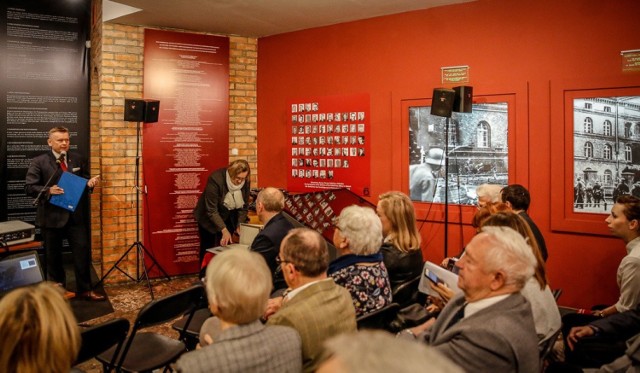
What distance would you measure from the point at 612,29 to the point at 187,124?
15.2 feet

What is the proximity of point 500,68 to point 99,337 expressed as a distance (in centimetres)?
433

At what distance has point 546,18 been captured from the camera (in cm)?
481

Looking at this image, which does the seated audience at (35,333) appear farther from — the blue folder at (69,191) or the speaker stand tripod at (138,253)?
the speaker stand tripod at (138,253)

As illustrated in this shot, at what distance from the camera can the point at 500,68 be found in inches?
201

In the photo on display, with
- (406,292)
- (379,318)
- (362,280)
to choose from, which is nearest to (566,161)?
(406,292)

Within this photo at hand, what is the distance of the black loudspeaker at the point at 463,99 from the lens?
4.91 m

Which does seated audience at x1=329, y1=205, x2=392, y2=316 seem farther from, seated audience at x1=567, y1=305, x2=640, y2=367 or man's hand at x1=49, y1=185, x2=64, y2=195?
man's hand at x1=49, y1=185, x2=64, y2=195

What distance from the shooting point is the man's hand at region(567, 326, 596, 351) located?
9.37ft

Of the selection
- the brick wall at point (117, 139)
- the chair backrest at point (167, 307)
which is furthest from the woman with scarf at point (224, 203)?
the chair backrest at point (167, 307)

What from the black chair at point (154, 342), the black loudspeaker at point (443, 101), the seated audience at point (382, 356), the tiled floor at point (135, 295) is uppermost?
the black loudspeaker at point (443, 101)

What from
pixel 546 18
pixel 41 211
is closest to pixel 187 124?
pixel 41 211

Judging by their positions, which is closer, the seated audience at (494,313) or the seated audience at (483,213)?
the seated audience at (494,313)

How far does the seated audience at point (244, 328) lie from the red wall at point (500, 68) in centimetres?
381

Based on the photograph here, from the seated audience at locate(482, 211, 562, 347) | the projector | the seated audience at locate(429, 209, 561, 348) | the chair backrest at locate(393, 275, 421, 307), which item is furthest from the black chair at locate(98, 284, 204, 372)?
the projector
